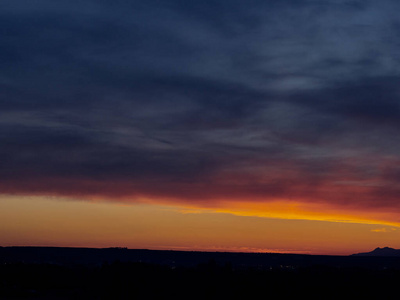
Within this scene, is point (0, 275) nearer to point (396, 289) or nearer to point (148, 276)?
point (148, 276)

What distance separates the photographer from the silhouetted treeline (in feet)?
419

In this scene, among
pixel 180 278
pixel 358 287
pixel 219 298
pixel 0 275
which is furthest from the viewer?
pixel 0 275

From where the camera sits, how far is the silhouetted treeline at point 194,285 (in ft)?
419

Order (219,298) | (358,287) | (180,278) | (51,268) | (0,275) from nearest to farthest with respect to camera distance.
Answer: (219,298), (358,287), (180,278), (0,275), (51,268)

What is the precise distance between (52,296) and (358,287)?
73721mm

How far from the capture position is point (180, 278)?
5915 inches

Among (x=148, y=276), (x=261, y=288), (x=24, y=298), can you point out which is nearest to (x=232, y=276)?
(x=261, y=288)

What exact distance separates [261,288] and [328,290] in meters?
15.3

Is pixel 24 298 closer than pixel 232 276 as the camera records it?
Yes

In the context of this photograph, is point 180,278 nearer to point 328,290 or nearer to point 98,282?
point 98,282

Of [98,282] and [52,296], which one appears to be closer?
[52,296]

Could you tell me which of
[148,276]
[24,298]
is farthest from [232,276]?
[24,298]

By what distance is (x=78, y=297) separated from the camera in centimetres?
12988

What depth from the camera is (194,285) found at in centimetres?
13838
